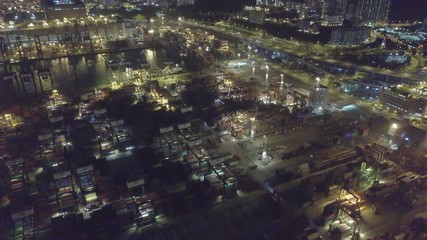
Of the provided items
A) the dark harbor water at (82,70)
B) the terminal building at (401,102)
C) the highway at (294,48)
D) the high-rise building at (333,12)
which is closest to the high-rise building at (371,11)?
the high-rise building at (333,12)

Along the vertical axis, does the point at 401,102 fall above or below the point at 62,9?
below

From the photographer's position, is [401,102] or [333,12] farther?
[333,12]

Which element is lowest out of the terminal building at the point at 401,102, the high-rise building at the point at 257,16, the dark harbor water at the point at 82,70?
the dark harbor water at the point at 82,70

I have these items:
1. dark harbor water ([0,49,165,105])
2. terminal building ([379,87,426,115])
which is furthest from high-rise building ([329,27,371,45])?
dark harbor water ([0,49,165,105])

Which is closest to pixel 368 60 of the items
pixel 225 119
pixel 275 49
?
pixel 275 49

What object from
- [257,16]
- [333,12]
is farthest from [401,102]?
[333,12]

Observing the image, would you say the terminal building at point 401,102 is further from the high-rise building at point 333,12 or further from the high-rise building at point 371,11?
the high-rise building at point 371,11

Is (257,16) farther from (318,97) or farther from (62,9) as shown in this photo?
(318,97)
